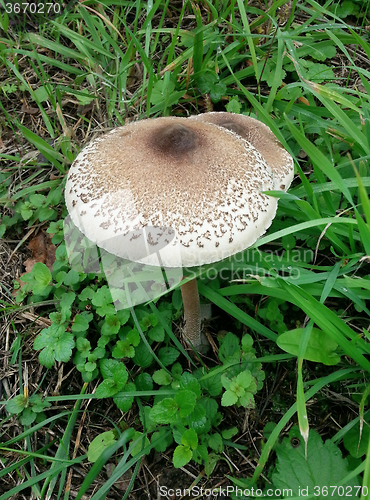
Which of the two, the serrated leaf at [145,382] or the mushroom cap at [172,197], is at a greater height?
the mushroom cap at [172,197]

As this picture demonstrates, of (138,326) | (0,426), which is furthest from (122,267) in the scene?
(0,426)

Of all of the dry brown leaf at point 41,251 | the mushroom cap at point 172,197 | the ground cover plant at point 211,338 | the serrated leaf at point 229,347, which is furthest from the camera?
the dry brown leaf at point 41,251

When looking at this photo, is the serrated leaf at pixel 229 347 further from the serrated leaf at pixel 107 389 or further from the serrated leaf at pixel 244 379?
the serrated leaf at pixel 107 389

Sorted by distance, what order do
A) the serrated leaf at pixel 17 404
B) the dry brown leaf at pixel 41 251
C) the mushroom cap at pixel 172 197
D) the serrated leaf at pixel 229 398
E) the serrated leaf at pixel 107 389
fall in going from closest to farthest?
the mushroom cap at pixel 172 197 < the serrated leaf at pixel 229 398 < the serrated leaf at pixel 107 389 < the serrated leaf at pixel 17 404 < the dry brown leaf at pixel 41 251

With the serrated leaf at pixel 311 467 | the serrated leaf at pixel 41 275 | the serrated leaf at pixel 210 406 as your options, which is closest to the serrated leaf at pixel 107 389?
the serrated leaf at pixel 210 406

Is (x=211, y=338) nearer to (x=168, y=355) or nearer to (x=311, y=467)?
(x=168, y=355)

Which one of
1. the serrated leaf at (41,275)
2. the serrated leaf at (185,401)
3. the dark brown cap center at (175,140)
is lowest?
the serrated leaf at (185,401)

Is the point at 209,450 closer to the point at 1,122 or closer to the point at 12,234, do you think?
the point at 12,234

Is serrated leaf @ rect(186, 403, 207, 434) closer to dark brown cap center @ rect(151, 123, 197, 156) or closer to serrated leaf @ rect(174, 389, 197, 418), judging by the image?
serrated leaf @ rect(174, 389, 197, 418)
